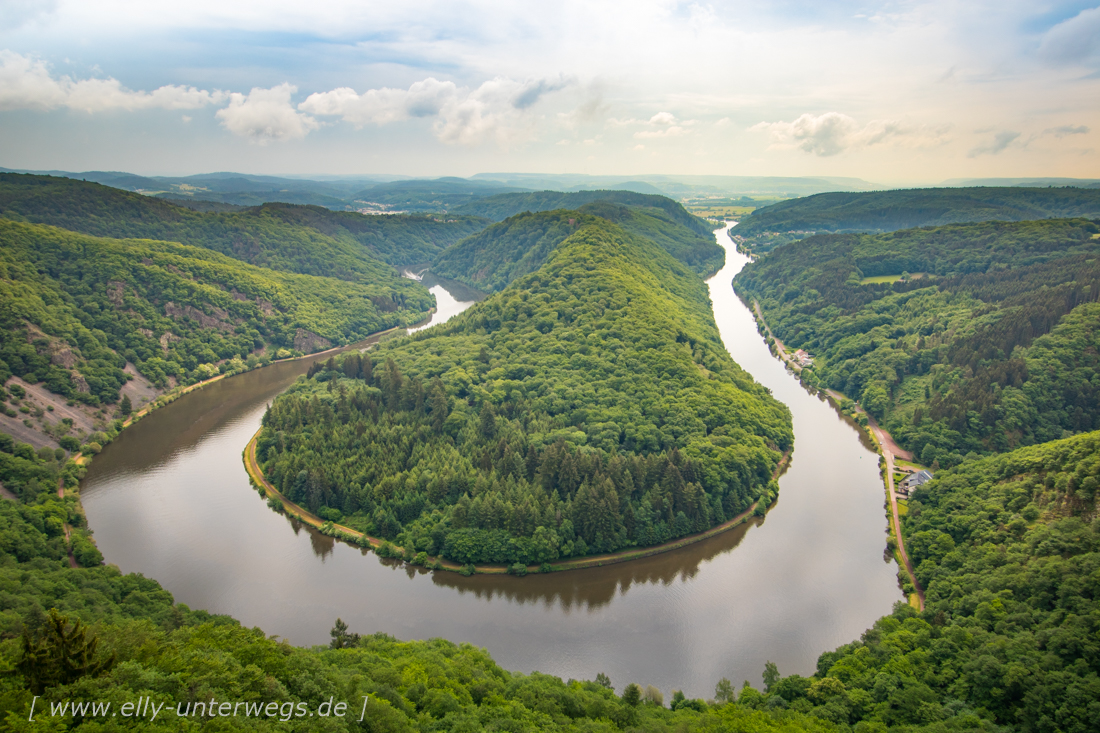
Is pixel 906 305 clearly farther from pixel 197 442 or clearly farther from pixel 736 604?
pixel 197 442

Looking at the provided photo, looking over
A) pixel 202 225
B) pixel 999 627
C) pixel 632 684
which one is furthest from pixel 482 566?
pixel 202 225

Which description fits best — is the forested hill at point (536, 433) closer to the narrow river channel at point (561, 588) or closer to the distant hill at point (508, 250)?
the narrow river channel at point (561, 588)

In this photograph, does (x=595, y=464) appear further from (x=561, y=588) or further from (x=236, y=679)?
(x=236, y=679)

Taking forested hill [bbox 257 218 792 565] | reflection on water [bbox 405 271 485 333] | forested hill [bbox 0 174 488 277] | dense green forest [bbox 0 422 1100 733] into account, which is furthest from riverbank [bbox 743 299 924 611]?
forested hill [bbox 0 174 488 277]

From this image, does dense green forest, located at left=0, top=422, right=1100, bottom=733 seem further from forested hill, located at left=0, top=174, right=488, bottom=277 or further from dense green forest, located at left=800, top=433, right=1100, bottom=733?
forested hill, located at left=0, top=174, right=488, bottom=277

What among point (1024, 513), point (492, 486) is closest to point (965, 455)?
point (1024, 513)

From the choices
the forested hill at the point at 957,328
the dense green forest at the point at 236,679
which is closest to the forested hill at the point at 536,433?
the dense green forest at the point at 236,679
